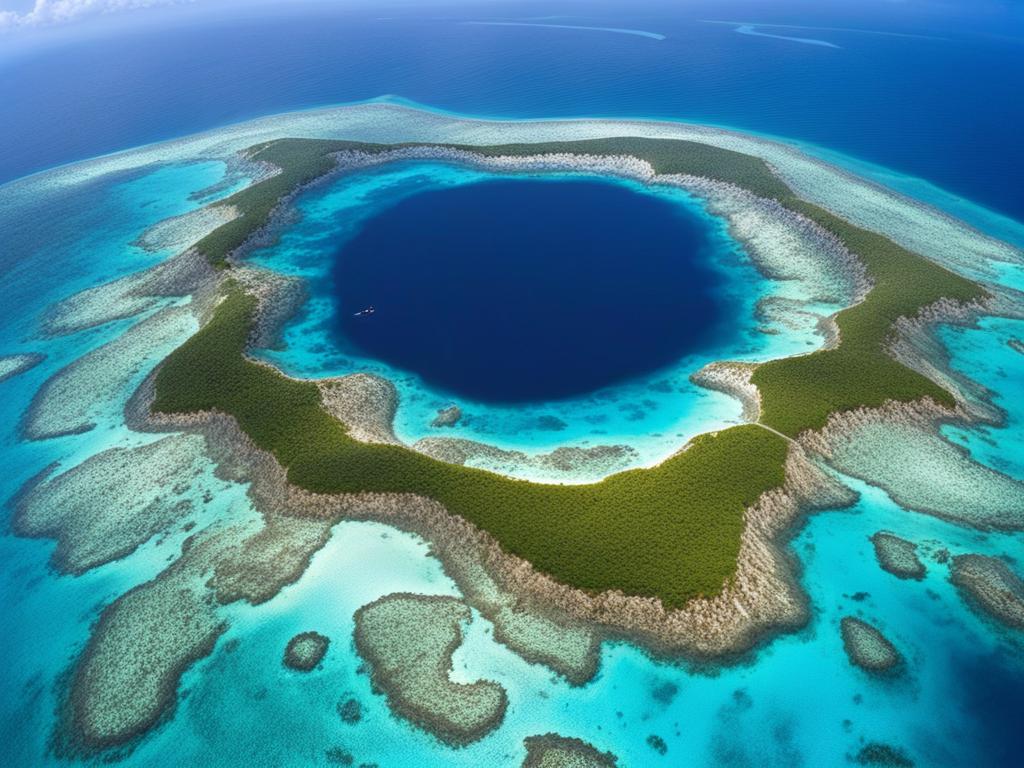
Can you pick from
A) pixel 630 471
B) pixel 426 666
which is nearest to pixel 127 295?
pixel 426 666

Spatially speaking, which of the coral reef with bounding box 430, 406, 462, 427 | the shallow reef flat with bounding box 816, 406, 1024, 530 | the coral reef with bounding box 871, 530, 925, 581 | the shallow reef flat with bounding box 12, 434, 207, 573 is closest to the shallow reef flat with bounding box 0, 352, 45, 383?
the shallow reef flat with bounding box 12, 434, 207, 573

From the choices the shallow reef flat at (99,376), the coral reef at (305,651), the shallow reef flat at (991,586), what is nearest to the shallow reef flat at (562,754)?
the coral reef at (305,651)

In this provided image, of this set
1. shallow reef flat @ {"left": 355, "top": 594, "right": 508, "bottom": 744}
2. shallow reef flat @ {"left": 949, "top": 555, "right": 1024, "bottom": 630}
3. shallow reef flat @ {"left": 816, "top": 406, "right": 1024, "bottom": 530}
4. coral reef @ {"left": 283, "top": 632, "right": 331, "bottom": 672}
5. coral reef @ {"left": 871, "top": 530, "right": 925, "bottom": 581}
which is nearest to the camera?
shallow reef flat @ {"left": 355, "top": 594, "right": 508, "bottom": 744}

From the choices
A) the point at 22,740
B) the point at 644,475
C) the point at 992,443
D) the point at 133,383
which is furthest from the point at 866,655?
the point at 133,383

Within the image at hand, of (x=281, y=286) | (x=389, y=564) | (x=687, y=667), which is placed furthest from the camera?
(x=281, y=286)

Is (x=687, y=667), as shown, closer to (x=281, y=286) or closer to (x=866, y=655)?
(x=866, y=655)

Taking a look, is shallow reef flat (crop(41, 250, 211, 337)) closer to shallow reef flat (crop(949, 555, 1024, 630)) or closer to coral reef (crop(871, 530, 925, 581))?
coral reef (crop(871, 530, 925, 581))
